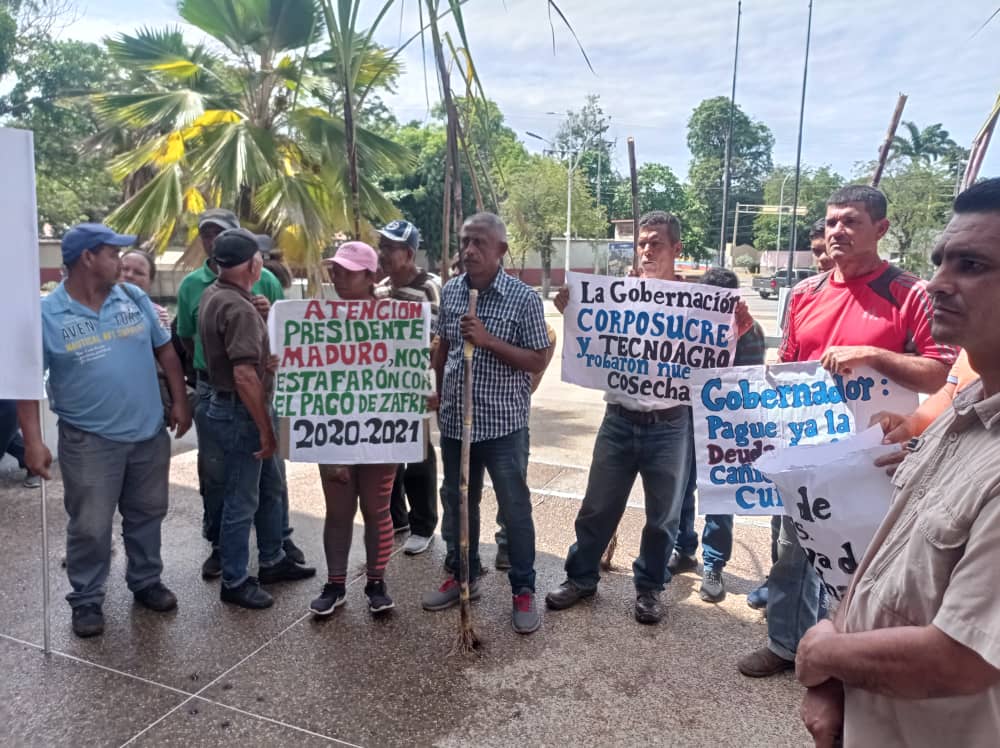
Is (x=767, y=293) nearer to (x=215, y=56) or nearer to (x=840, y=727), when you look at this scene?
(x=215, y=56)

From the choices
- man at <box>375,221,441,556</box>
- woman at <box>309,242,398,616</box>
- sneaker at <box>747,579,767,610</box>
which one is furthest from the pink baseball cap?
sneaker at <box>747,579,767,610</box>

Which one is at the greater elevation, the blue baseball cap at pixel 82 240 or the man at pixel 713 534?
the blue baseball cap at pixel 82 240

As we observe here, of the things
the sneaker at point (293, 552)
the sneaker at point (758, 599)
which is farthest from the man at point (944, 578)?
the sneaker at point (293, 552)

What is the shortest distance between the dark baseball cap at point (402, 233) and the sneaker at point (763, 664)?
2778 mm

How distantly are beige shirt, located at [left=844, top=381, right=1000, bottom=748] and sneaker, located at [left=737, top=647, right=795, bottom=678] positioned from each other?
73.6 inches

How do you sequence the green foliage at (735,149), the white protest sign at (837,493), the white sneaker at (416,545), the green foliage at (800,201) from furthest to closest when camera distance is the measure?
the green foliage at (735,149), the green foliage at (800,201), the white sneaker at (416,545), the white protest sign at (837,493)

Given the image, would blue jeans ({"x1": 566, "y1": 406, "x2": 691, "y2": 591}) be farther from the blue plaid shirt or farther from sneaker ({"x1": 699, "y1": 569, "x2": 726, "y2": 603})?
the blue plaid shirt

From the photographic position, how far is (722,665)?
10.3 ft

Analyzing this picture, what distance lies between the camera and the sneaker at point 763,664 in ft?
9.94

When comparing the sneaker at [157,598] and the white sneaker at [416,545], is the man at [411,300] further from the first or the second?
the sneaker at [157,598]

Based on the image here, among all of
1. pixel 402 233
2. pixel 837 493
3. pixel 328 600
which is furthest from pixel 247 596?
pixel 837 493

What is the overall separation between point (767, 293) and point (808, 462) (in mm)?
42481

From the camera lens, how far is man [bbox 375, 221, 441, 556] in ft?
13.5

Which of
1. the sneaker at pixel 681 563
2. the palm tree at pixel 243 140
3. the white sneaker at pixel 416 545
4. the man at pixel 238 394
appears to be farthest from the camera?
the palm tree at pixel 243 140
